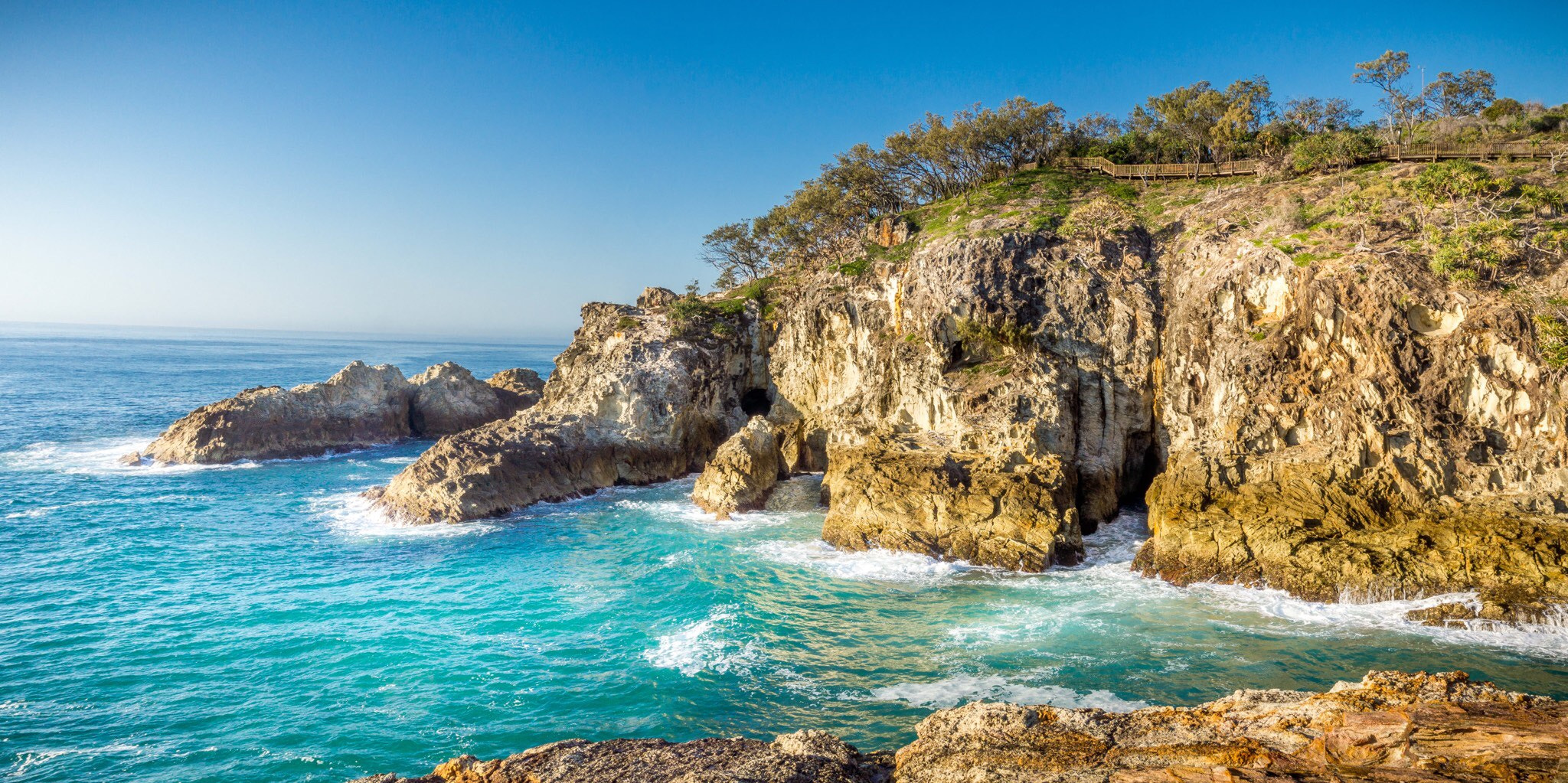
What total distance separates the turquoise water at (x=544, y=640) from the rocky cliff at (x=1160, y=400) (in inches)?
80.4

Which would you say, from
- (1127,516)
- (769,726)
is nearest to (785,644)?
(769,726)

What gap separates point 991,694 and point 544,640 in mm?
11434

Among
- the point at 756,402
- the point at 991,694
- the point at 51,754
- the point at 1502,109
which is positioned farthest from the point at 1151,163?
the point at 51,754

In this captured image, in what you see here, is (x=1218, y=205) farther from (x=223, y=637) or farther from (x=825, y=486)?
(x=223, y=637)

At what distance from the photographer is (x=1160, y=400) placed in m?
29.8

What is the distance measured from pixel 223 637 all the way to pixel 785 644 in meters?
14.9

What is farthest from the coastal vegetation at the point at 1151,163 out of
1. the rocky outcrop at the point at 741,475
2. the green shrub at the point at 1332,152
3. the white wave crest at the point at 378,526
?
the white wave crest at the point at 378,526

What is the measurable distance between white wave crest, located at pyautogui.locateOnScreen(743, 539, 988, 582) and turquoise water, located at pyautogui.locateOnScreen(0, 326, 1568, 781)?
116 millimetres

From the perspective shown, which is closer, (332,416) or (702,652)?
(702,652)

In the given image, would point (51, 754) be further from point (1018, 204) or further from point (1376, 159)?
point (1376, 159)

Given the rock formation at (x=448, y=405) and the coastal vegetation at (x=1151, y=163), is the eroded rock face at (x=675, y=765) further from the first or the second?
the rock formation at (x=448, y=405)

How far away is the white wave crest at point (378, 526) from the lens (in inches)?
1154

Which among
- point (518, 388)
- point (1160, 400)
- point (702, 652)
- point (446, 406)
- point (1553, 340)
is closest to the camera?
point (702, 652)

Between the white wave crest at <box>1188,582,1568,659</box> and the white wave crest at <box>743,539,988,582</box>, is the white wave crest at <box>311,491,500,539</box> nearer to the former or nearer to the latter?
the white wave crest at <box>743,539,988,582</box>
